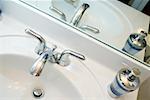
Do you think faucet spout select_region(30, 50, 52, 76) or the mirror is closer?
faucet spout select_region(30, 50, 52, 76)

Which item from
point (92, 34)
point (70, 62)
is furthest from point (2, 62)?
point (92, 34)

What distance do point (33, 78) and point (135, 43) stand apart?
0.46 metres

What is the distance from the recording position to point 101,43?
2.91 feet

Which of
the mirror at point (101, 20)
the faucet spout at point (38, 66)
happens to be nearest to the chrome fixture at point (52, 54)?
the faucet spout at point (38, 66)

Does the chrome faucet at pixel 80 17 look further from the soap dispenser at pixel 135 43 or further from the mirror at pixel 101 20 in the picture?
the soap dispenser at pixel 135 43

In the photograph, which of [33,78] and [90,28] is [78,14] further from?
[33,78]

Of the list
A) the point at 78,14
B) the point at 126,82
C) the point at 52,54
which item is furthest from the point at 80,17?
the point at 126,82

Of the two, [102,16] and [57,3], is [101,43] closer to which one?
[102,16]

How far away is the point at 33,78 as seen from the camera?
0.91m

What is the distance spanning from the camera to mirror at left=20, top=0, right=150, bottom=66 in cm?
89

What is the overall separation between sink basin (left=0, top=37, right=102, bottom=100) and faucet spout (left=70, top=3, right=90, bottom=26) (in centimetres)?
16

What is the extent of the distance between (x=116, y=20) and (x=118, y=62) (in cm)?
18

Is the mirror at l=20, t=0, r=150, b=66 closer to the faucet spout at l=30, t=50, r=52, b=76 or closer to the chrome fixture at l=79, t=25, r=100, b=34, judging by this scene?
the chrome fixture at l=79, t=25, r=100, b=34

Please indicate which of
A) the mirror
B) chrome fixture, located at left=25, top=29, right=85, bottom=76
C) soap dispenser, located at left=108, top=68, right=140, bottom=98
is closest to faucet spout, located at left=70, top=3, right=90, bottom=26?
the mirror
